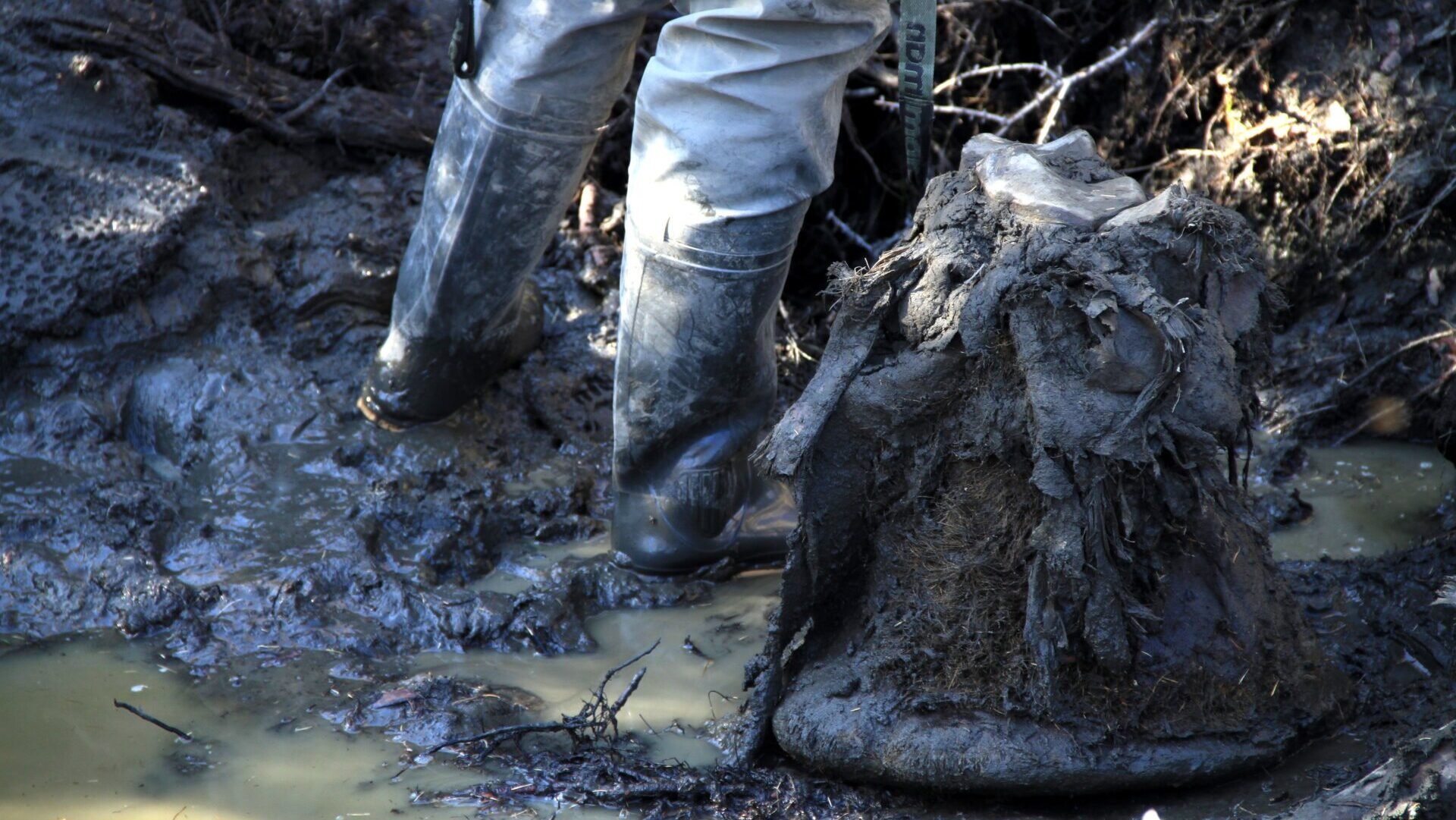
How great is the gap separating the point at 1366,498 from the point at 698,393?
1612mm

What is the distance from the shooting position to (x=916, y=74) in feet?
7.38

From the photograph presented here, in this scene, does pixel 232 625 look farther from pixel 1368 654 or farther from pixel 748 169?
pixel 1368 654

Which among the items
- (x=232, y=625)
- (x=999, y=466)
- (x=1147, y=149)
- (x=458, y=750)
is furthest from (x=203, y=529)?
(x=1147, y=149)

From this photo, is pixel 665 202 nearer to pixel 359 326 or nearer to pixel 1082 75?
pixel 359 326

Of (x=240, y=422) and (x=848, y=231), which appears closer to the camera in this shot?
(x=240, y=422)

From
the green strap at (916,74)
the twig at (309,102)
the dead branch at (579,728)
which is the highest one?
the green strap at (916,74)

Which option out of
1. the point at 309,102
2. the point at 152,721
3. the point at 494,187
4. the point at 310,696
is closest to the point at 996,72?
the point at 494,187

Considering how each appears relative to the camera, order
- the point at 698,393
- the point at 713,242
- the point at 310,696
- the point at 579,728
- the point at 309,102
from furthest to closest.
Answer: the point at 309,102, the point at 698,393, the point at 713,242, the point at 310,696, the point at 579,728

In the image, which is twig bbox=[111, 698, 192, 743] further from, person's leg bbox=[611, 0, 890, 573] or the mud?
person's leg bbox=[611, 0, 890, 573]

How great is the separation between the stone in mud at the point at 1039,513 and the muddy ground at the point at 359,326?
319 mm

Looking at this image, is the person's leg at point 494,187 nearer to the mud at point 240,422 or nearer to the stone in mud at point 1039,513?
the mud at point 240,422

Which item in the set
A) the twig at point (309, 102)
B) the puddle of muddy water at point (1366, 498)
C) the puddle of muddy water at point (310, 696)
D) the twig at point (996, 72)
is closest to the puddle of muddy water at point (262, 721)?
the puddle of muddy water at point (310, 696)

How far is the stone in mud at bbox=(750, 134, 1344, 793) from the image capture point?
1829mm

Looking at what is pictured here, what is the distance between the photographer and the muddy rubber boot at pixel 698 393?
234 centimetres
